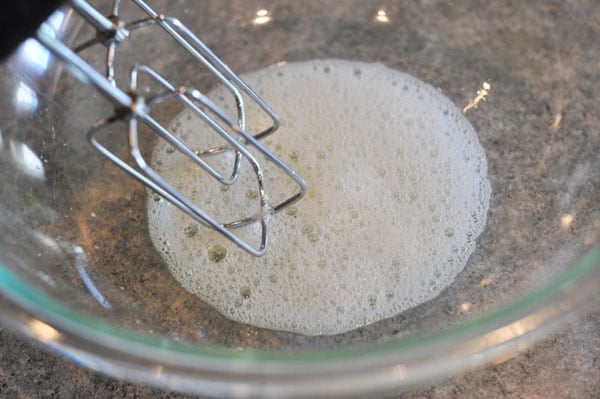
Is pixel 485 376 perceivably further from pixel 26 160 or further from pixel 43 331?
pixel 26 160

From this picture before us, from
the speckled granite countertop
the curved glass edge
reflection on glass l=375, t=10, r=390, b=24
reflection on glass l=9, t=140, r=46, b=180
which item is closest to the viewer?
the curved glass edge

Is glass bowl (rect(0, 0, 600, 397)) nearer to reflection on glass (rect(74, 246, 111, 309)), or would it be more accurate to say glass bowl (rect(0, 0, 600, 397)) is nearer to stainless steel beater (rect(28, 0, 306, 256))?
reflection on glass (rect(74, 246, 111, 309))

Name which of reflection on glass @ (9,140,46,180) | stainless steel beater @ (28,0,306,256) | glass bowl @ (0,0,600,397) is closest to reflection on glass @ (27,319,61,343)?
glass bowl @ (0,0,600,397)

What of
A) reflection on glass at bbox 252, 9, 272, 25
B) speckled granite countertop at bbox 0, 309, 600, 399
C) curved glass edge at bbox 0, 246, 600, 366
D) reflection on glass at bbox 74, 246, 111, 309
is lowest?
speckled granite countertop at bbox 0, 309, 600, 399

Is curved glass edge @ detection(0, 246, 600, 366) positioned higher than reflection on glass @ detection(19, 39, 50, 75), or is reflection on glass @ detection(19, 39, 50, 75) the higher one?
reflection on glass @ detection(19, 39, 50, 75)

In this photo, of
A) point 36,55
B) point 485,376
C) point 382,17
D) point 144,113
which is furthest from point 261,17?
point 485,376

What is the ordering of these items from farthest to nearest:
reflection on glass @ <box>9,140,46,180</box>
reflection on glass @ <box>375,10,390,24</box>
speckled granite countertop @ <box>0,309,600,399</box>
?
reflection on glass @ <box>375,10,390,24</box> → reflection on glass @ <box>9,140,46,180</box> → speckled granite countertop @ <box>0,309,600,399</box>
